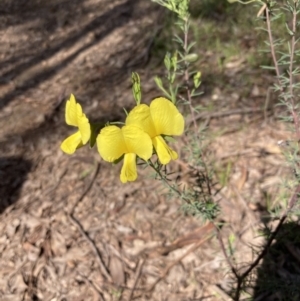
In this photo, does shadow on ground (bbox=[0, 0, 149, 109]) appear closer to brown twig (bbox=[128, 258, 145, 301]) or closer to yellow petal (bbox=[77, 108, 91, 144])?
brown twig (bbox=[128, 258, 145, 301])

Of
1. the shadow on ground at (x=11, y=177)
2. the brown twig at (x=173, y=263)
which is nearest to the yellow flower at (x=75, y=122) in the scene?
the brown twig at (x=173, y=263)

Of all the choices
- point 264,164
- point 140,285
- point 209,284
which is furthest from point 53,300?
point 264,164

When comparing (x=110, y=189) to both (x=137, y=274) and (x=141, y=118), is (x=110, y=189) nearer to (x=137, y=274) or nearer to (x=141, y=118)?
(x=137, y=274)

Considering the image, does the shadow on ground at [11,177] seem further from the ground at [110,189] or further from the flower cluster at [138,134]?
the flower cluster at [138,134]

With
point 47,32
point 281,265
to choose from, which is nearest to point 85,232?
point 281,265

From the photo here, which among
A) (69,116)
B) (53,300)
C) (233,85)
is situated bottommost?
(233,85)

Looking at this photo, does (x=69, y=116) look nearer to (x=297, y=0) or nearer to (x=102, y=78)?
(x=297, y=0)

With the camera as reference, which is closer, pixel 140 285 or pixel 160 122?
pixel 160 122

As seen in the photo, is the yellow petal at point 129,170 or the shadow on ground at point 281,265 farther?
the shadow on ground at point 281,265
